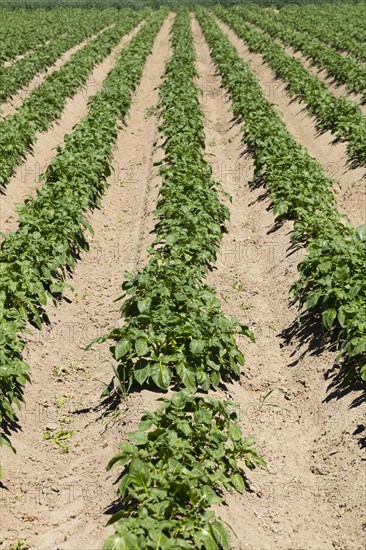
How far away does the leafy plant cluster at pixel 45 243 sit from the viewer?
6453 millimetres

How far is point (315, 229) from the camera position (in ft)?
31.1

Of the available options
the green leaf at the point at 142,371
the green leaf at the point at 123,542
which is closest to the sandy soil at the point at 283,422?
the green leaf at the point at 123,542

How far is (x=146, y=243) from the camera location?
1039cm

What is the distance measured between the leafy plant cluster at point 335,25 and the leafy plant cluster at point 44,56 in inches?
454

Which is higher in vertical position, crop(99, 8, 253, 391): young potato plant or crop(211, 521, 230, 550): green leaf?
crop(99, 8, 253, 391): young potato plant

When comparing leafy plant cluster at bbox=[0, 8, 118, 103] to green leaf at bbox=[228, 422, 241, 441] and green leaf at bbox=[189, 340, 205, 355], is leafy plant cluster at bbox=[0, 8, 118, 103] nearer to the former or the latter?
green leaf at bbox=[189, 340, 205, 355]

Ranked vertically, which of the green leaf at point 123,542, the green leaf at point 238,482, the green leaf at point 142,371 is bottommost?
the green leaf at point 238,482

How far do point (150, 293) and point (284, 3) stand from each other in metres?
55.6

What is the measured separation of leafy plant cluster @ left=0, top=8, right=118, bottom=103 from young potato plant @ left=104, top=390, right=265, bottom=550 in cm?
1567

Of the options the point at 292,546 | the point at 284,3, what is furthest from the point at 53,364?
the point at 284,3

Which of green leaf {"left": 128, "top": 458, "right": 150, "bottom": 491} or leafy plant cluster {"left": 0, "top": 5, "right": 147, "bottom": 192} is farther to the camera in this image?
leafy plant cluster {"left": 0, "top": 5, "right": 147, "bottom": 192}

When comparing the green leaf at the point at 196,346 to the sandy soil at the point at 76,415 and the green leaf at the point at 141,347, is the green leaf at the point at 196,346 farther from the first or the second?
the sandy soil at the point at 76,415

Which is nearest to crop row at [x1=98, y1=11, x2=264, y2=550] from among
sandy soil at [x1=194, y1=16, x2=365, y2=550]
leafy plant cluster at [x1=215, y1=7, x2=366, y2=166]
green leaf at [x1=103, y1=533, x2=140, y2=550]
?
green leaf at [x1=103, y1=533, x2=140, y2=550]

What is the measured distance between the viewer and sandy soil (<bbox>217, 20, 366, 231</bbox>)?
12766 mm
